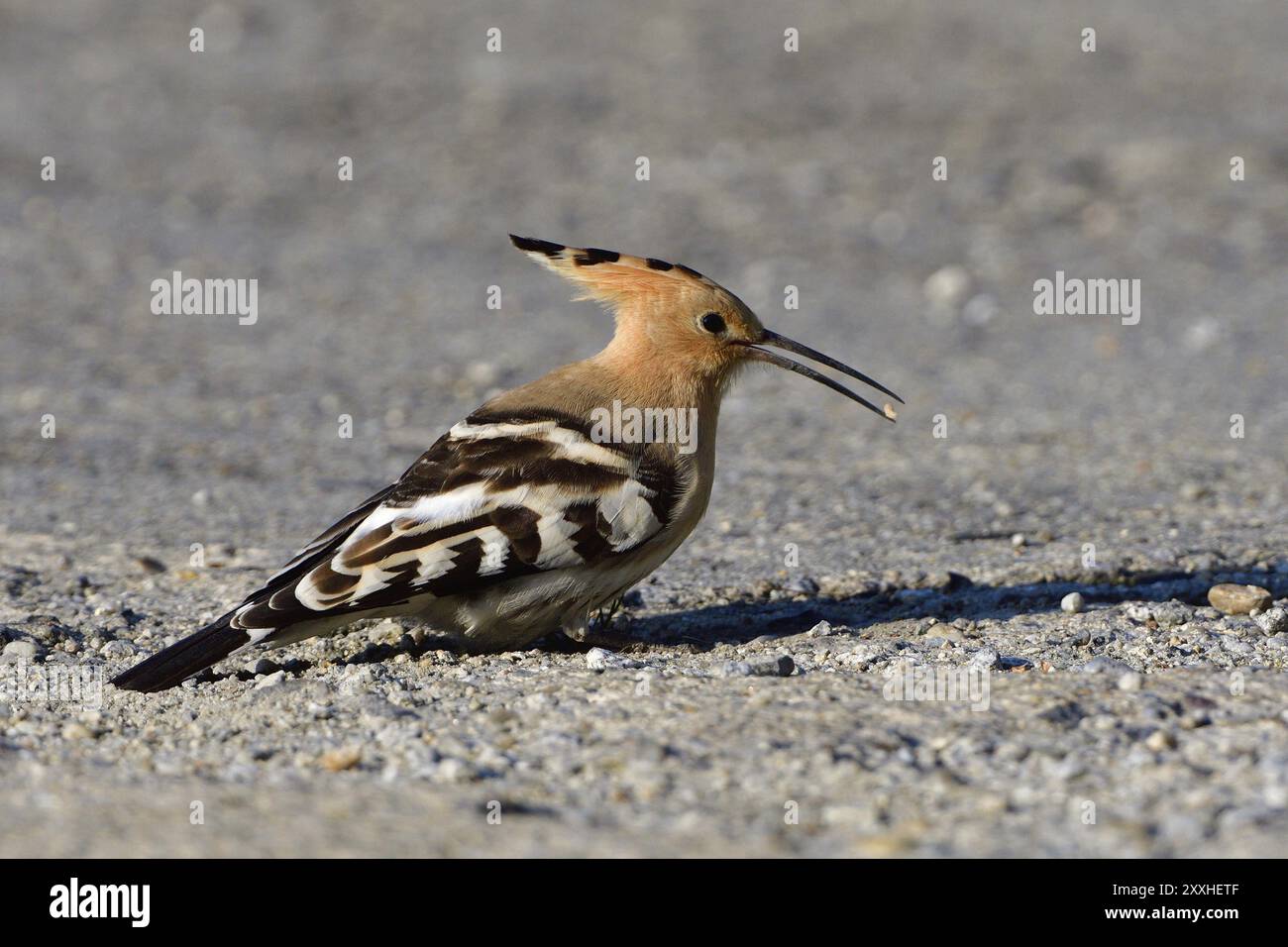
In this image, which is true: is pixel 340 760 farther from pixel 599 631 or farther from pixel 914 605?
pixel 914 605

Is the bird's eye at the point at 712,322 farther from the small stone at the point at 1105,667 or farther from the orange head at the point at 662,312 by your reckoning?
the small stone at the point at 1105,667

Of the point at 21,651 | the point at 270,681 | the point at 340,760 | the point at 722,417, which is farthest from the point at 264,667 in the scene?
the point at 722,417

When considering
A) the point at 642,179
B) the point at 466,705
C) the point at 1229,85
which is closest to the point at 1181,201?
the point at 1229,85

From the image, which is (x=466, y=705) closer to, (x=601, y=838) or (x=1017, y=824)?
(x=601, y=838)

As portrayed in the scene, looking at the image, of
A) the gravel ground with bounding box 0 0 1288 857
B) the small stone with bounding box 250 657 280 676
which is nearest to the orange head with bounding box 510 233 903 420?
the gravel ground with bounding box 0 0 1288 857

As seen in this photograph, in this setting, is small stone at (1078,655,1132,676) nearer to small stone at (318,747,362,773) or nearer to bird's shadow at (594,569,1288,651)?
bird's shadow at (594,569,1288,651)

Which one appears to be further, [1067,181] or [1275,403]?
[1067,181]
